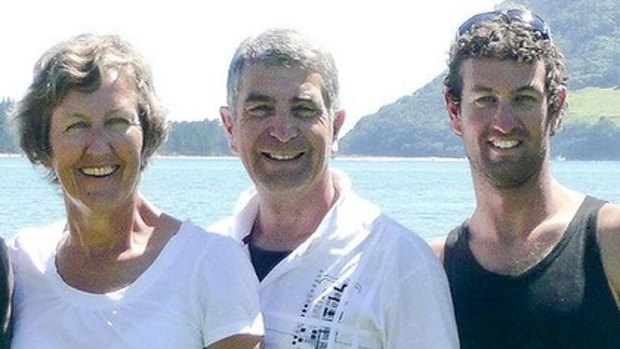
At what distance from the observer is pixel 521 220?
17.0ft

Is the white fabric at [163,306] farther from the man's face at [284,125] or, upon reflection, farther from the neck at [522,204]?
the neck at [522,204]

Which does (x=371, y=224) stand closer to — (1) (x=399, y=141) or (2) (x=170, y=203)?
(2) (x=170, y=203)

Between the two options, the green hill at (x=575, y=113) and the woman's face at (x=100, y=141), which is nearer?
the woman's face at (x=100, y=141)

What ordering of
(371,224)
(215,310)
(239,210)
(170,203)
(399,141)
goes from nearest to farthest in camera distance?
(215,310), (371,224), (239,210), (170,203), (399,141)

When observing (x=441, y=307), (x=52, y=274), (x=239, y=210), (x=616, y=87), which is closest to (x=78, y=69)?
(x=52, y=274)

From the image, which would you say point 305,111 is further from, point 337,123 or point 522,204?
point 522,204

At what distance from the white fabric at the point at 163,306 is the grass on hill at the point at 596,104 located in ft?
329

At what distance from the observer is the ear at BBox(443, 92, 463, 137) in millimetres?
5328

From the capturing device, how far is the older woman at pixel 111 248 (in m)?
4.33

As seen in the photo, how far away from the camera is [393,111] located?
127688mm

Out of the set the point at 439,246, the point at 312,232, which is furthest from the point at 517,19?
the point at 312,232

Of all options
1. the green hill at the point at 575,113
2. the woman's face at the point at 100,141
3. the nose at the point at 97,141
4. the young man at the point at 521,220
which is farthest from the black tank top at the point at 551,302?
the green hill at the point at 575,113

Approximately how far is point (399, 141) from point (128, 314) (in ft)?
393

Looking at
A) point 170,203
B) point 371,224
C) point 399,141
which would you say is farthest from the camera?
point 399,141
